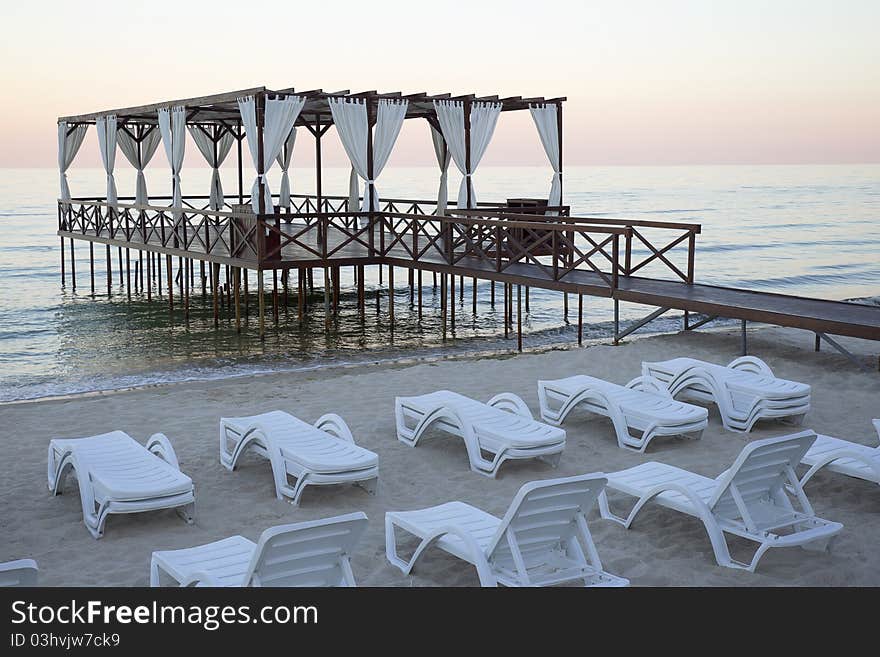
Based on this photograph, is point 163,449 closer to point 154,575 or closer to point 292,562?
point 154,575

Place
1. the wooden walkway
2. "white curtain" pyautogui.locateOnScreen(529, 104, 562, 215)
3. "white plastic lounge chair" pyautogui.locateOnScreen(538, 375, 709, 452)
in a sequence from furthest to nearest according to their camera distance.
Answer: "white curtain" pyautogui.locateOnScreen(529, 104, 562, 215)
the wooden walkway
"white plastic lounge chair" pyautogui.locateOnScreen(538, 375, 709, 452)

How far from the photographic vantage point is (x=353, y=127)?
54.3ft

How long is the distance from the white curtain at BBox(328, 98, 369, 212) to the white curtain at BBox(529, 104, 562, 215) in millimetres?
3485

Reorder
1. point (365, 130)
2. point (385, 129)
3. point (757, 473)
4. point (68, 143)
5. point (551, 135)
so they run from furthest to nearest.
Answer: point (68, 143) → point (551, 135) → point (385, 129) → point (365, 130) → point (757, 473)

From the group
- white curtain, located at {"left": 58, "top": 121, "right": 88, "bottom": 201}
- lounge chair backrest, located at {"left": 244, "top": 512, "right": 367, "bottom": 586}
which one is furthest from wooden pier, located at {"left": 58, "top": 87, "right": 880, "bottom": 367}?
lounge chair backrest, located at {"left": 244, "top": 512, "right": 367, "bottom": 586}

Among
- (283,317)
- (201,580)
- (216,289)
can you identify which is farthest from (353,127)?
(201,580)

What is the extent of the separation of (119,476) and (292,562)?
95.5 inches

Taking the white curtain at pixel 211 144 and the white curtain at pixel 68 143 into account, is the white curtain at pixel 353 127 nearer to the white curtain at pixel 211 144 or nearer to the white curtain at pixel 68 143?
the white curtain at pixel 211 144

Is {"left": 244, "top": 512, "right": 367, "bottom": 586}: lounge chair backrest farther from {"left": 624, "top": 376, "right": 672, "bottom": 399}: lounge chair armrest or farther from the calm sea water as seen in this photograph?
the calm sea water

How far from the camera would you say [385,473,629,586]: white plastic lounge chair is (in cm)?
459

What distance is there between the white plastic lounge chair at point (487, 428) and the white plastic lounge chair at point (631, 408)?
59 cm

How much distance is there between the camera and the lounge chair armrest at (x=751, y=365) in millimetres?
9047
